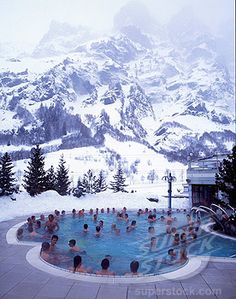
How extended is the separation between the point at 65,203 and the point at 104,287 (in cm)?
2276

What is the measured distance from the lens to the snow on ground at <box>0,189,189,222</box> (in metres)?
26.0

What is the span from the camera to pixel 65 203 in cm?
3169

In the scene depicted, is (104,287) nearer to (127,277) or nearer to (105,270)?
(127,277)

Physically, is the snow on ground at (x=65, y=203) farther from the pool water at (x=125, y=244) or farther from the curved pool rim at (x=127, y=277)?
the curved pool rim at (x=127, y=277)

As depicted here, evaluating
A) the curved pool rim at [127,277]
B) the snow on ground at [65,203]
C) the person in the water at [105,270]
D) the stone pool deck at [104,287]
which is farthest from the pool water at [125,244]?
the snow on ground at [65,203]

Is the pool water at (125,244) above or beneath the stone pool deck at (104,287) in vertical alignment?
beneath

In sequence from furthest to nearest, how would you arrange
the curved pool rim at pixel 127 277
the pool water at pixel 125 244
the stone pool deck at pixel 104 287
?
1. the pool water at pixel 125 244
2. the curved pool rim at pixel 127 277
3. the stone pool deck at pixel 104 287

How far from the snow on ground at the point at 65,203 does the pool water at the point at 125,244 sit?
3.65 m

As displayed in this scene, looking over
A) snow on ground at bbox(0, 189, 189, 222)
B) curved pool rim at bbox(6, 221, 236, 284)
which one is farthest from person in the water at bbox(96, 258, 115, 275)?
snow on ground at bbox(0, 189, 189, 222)

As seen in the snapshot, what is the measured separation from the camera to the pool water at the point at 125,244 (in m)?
12.9

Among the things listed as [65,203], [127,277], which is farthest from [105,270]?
[65,203]

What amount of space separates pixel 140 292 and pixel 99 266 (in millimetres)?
3613

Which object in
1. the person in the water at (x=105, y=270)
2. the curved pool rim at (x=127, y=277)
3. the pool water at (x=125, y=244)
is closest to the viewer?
the curved pool rim at (x=127, y=277)

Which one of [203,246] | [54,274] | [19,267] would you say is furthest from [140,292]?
[203,246]
